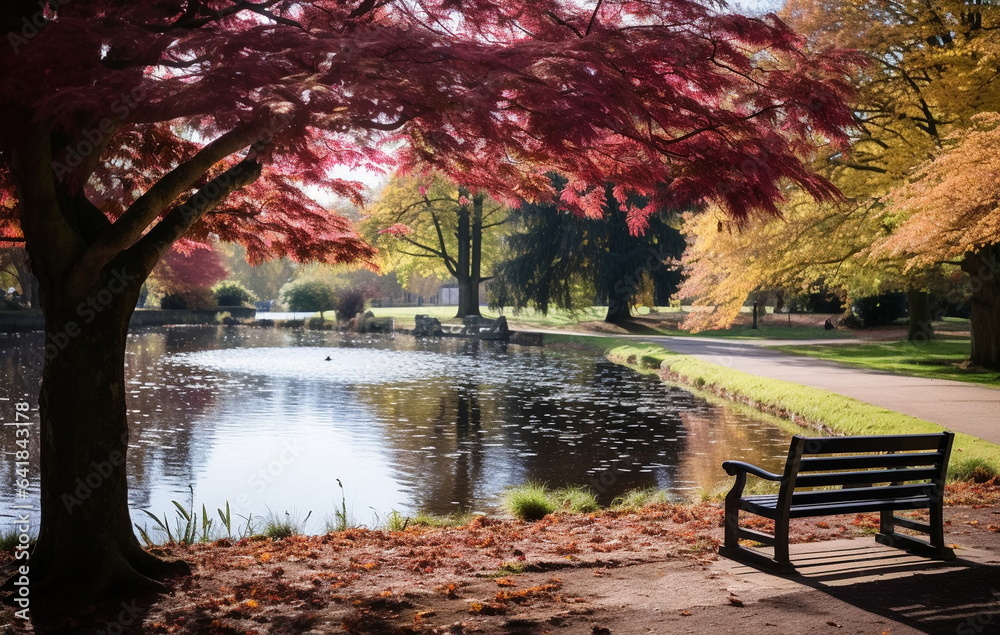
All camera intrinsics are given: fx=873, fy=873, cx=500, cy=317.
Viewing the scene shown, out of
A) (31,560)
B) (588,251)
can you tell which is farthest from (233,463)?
(588,251)

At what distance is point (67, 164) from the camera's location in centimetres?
562

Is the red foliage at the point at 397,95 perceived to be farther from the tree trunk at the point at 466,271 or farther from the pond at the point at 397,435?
the tree trunk at the point at 466,271

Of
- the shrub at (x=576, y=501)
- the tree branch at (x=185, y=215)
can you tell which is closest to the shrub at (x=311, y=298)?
the shrub at (x=576, y=501)

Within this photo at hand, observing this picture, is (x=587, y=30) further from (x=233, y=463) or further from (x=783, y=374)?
(x=783, y=374)

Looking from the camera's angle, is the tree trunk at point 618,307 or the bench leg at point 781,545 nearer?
the bench leg at point 781,545

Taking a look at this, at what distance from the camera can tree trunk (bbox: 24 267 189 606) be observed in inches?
217

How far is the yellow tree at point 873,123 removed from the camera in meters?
16.9

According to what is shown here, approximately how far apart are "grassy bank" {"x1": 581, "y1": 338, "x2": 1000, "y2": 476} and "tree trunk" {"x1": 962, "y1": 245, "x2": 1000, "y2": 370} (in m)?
5.80

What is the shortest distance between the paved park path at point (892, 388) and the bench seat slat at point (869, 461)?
5.91 m

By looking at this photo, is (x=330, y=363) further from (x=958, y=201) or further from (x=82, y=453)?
(x=82, y=453)

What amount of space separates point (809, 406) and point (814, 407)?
19 cm

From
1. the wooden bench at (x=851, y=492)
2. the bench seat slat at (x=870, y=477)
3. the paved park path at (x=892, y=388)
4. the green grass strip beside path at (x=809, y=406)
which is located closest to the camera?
the wooden bench at (x=851, y=492)

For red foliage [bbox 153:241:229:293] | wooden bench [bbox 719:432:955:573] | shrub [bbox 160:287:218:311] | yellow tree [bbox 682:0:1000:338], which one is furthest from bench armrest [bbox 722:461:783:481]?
shrub [bbox 160:287:218:311]

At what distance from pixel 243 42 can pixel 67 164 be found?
1594 mm
